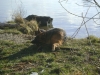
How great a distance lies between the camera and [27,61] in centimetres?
717

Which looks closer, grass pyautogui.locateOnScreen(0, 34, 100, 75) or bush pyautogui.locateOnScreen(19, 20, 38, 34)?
grass pyautogui.locateOnScreen(0, 34, 100, 75)

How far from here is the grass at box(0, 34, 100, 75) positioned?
628 centimetres

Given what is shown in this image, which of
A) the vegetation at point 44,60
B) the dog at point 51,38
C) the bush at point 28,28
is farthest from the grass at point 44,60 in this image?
the bush at point 28,28

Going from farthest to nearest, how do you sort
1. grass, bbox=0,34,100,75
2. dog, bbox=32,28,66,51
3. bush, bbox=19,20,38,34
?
bush, bbox=19,20,38,34, dog, bbox=32,28,66,51, grass, bbox=0,34,100,75

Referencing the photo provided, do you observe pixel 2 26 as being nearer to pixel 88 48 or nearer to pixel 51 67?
pixel 88 48

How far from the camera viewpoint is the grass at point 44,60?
20.6ft

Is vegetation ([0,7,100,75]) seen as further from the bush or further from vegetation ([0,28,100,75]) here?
the bush

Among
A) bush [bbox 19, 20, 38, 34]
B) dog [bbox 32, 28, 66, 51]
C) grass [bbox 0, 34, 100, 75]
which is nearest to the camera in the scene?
grass [bbox 0, 34, 100, 75]

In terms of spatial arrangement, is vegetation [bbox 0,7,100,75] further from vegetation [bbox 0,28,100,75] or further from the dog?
the dog

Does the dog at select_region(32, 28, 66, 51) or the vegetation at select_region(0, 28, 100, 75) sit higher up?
the dog at select_region(32, 28, 66, 51)

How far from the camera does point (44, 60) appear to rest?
721cm

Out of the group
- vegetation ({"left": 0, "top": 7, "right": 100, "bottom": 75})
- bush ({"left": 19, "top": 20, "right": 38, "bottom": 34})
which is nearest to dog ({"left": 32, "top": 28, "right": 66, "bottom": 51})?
vegetation ({"left": 0, "top": 7, "right": 100, "bottom": 75})

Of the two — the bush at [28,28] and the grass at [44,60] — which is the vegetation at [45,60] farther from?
the bush at [28,28]

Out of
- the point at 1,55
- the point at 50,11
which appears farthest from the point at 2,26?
the point at 50,11
